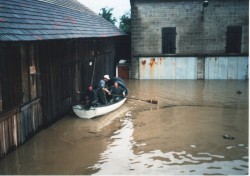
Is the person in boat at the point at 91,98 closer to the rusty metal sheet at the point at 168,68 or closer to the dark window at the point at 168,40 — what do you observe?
the rusty metal sheet at the point at 168,68

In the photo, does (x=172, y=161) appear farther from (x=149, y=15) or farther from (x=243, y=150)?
(x=149, y=15)

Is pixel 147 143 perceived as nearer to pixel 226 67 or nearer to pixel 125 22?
pixel 226 67

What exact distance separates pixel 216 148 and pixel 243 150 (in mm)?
760

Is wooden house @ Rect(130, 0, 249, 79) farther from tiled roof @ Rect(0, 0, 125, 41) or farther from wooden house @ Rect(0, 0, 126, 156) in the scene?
tiled roof @ Rect(0, 0, 125, 41)

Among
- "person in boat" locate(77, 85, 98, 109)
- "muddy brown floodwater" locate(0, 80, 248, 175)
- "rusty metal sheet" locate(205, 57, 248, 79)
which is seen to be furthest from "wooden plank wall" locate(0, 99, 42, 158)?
"rusty metal sheet" locate(205, 57, 248, 79)

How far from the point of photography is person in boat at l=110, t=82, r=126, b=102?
13.5 metres

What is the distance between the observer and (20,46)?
28.1 feet

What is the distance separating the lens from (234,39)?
20.1 metres

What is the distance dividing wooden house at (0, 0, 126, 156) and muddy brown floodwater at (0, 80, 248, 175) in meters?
0.62

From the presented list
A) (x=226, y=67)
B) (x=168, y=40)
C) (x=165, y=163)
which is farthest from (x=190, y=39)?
(x=165, y=163)

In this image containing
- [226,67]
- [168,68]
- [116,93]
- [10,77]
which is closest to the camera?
[10,77]

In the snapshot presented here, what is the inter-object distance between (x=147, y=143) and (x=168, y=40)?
1262cm

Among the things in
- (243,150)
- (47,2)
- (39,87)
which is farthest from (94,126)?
(47,2)

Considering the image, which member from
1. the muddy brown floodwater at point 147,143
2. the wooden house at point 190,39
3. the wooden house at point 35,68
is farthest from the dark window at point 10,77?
the wooden house at point 190,39
